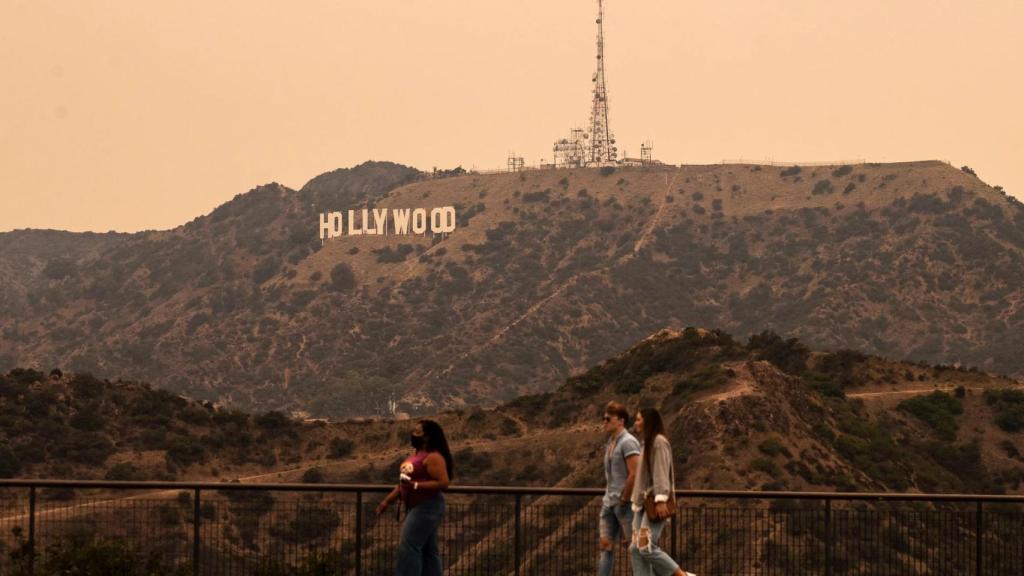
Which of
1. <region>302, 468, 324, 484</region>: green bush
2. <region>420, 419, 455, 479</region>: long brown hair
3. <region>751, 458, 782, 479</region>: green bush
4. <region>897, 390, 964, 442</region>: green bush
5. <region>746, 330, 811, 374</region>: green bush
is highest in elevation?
<region>746, 330, 811, 374</region>: green bush

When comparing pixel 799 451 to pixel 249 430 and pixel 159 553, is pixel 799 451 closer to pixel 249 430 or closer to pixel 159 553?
pixel 249 430

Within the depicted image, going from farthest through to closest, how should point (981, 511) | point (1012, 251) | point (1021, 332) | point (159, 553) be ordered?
1. point (1012, 251)
2. point (1021, 332)
3. point (159, 553)
4. point (981, 511)

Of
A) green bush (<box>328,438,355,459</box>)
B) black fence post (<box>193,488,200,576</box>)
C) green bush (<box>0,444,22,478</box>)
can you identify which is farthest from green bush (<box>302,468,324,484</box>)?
black fence post (<box>193,488,200,576</box>)

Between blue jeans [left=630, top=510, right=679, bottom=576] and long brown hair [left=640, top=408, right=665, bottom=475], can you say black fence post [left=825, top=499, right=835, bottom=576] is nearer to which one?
blue jeans [left=630, top=510, right=679, bottom=576]

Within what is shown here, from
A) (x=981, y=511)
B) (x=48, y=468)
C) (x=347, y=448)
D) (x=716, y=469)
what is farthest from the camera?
(x=347, y=448)

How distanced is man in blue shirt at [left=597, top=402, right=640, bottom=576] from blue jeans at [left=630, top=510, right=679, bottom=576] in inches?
11.6

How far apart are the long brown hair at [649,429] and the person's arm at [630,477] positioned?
0.14 meters

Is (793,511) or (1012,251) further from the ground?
(1012,251)

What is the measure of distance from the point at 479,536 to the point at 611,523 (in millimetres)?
6557

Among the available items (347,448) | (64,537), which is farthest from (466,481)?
(64,537)

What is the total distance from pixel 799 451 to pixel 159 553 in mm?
53422

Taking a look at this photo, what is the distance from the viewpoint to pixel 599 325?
192000mm

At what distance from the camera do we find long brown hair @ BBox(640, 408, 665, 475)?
1795 centimetres

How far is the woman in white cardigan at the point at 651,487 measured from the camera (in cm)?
1788
